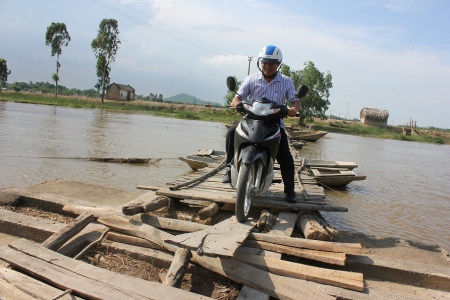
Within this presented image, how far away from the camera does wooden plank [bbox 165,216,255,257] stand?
280 centimetres

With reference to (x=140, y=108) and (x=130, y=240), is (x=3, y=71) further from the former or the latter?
(x=130, y=240)

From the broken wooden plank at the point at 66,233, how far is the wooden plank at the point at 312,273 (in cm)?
159

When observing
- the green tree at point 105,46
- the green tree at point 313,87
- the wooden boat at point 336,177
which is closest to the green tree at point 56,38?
the green tree at point 105,46

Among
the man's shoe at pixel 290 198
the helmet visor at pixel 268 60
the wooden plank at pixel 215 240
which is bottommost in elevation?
the wooden plank at pixel 215 240

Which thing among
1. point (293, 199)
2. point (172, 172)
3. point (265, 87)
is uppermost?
point (265, 87)

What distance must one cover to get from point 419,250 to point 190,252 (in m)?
3.00

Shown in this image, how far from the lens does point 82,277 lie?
2.68m

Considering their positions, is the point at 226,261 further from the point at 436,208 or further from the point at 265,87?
the point at 436,208

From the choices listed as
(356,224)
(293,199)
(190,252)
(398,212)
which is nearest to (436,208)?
(398,212)

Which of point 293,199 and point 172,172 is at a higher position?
point 293,199

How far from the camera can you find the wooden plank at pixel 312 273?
9.32 ft

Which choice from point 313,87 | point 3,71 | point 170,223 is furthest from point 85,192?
point 3,71

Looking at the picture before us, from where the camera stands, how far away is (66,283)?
2.61 metres

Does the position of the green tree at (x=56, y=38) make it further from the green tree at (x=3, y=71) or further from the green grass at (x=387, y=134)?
the green grass at (x=387, y=134)
